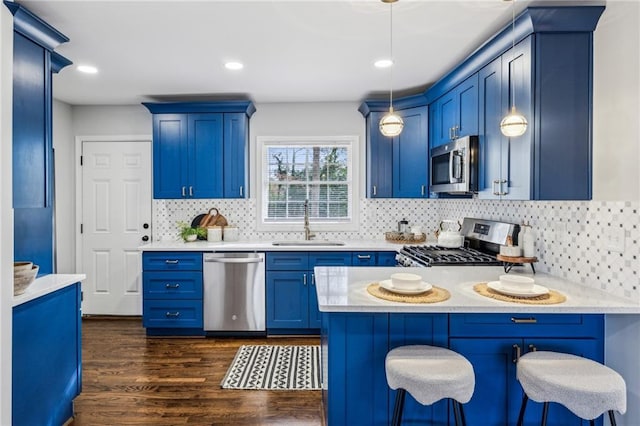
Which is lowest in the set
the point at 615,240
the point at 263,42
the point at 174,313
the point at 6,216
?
the point at 174,313

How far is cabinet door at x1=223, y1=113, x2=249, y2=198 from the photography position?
3.98m

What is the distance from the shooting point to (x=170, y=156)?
399 centimetres

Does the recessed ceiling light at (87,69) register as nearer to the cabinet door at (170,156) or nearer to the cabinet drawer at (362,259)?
the cabinet door at (170,156)

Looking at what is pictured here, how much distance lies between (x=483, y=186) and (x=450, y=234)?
87 cm

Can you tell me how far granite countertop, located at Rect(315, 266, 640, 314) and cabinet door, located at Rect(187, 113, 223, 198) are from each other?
2.14 metres

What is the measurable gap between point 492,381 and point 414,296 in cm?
58

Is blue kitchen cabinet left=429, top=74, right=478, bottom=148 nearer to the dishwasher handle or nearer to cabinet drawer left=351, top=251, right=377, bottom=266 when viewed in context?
cabinet drawer left=351, top=251, right=377, bottom=266

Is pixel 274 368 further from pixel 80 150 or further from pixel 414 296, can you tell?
pixel 80 150

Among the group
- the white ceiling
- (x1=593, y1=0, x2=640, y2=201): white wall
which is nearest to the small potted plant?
the white ceiling

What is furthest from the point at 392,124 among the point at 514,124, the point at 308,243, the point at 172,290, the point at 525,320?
the point at 172,290

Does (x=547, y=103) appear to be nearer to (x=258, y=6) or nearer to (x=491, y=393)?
(x=491, y=393)

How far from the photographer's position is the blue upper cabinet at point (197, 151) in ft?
13.0

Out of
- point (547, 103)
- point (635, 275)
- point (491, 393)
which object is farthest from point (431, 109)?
point (491, 393)

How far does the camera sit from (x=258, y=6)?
2.13 metres
